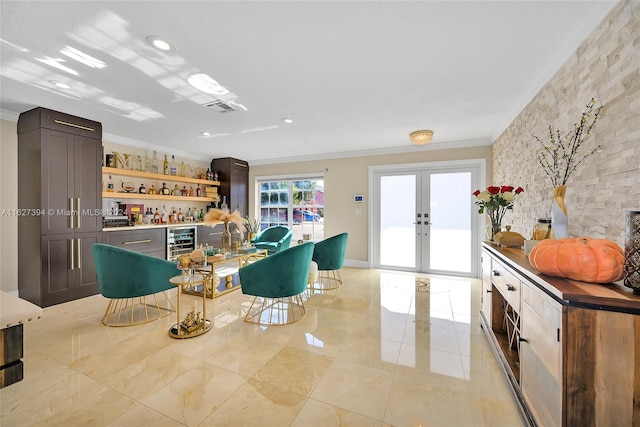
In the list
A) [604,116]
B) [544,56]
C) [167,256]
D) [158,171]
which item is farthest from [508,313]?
[158,171]

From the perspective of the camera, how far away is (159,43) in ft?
6.56

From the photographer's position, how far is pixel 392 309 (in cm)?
325

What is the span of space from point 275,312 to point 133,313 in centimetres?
160

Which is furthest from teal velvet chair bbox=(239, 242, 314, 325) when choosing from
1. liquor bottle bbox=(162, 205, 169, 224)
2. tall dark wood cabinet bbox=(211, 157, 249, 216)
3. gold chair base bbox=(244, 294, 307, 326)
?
tall dark wood cabinet bbox=(211, 157, 249, 216)

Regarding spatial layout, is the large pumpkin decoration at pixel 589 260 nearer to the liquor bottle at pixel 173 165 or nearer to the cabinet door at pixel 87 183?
the cabinet door at pixel 87 183

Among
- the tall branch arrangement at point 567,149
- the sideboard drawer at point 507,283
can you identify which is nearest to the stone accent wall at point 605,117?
the tall branch arrangement at point 567,149

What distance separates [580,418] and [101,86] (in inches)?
168

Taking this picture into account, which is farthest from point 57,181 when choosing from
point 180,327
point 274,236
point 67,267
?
point 274,236

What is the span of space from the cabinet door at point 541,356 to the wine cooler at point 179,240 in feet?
17.1

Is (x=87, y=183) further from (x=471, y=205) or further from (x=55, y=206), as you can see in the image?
(x=471, y=205)

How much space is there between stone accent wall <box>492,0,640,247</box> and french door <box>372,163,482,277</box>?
2.53 metres

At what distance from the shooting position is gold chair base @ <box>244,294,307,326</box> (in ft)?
9.46

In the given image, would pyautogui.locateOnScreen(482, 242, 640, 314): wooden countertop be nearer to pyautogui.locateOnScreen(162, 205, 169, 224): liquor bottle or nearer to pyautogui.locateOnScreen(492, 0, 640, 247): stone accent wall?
pyautogui.locateOnScreen(492, 0, 640, 247): stone accent wall

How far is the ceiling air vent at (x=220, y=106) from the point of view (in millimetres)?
3119
